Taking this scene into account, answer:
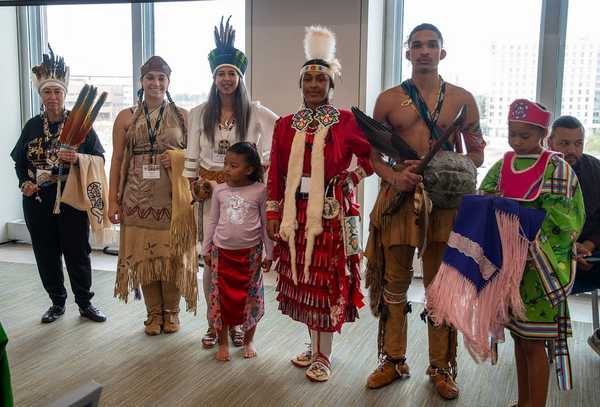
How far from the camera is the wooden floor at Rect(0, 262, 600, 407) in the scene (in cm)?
262

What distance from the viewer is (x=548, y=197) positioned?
2.13 metres

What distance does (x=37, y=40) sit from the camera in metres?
5.97

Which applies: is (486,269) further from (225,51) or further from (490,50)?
(490,50)

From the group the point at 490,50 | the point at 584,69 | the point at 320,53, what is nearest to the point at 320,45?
the point at 320,53

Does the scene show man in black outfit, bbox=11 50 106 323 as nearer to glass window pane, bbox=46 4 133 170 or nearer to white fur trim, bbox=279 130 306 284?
white fur trim, bbox=279 130 306 284

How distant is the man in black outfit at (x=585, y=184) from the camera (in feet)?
9.56

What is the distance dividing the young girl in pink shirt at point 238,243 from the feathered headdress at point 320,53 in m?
0.50

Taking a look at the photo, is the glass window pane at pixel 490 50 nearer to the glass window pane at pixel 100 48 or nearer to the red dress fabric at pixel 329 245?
the red dress fabric at pixel 329 245

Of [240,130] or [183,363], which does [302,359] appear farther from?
[240,130]

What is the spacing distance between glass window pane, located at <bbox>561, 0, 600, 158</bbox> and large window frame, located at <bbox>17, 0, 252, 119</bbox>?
146 inches

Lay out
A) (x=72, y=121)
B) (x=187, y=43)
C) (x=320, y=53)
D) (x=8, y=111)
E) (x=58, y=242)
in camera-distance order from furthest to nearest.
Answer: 1. (x=8, y=111)
2. (x=187, y=43)
3. (x=58, y=242)
4. (x=72, y=121)
5. (x=320, y=53)

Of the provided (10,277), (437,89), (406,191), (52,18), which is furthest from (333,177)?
(52,18)

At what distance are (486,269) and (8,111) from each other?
17.2 feet

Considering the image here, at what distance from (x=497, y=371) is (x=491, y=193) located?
1.08 metres
